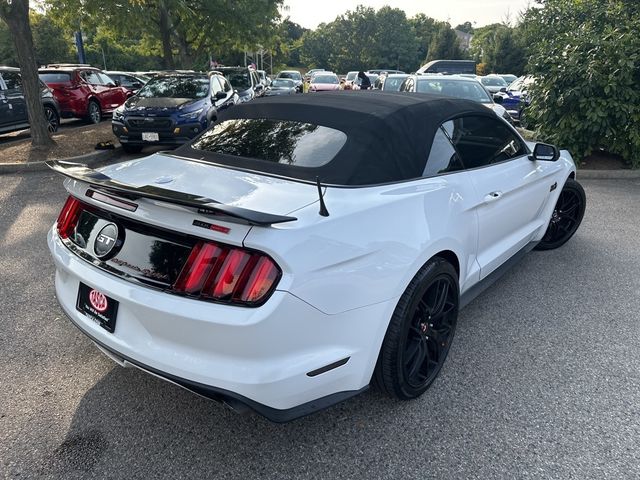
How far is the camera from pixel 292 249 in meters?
1.89

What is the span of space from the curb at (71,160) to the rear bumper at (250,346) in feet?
23.8

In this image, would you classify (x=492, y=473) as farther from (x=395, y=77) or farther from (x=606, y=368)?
(x=395, y=77)

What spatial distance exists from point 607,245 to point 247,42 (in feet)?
56.0

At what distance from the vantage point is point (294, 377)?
77.3 inches

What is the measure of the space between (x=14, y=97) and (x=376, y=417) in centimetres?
1182

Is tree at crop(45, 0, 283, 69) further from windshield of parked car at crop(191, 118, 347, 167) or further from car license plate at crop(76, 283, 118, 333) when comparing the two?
car license plate at crop(76, 283, 118, 333)

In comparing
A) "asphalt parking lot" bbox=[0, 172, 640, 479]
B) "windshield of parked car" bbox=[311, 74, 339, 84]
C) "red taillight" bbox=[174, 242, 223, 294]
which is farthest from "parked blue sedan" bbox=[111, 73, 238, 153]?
"windshield of parked car" bbox=[311, 74, 339, 84]

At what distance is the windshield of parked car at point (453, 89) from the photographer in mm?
9477

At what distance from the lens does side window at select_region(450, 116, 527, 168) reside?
3.18 metres

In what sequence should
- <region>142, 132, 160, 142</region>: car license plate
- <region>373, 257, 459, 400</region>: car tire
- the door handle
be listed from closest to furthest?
<region>373, 257, 459, 400</region>: car tire
the door handle
<region>142, 132, 160, 142</region>: car license plate

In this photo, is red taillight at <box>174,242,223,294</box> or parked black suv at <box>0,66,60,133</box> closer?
red taillight at <box>174,242,223,294</box>

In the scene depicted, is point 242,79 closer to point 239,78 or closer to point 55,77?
point 239,78

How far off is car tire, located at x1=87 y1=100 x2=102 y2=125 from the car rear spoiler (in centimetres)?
1312

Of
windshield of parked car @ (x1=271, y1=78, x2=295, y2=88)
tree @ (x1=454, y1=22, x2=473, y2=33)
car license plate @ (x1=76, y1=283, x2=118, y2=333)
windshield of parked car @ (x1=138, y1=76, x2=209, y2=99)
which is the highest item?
tree @ (x1=454, y1=22, x2=473, y2=33)
